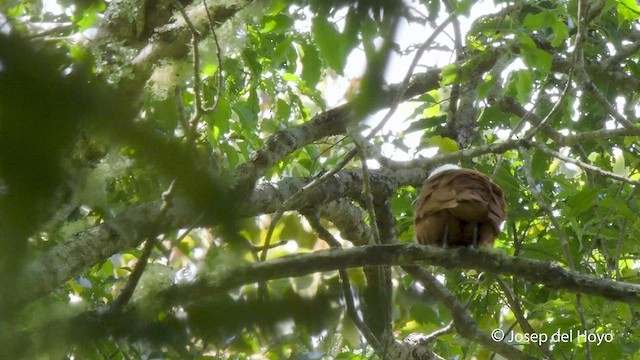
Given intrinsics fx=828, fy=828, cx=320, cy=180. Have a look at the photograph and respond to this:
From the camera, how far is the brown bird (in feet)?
6.95

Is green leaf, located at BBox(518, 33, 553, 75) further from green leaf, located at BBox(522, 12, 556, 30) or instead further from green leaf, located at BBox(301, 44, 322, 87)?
green leaf, located at BBox(301, 44, 322, 87)

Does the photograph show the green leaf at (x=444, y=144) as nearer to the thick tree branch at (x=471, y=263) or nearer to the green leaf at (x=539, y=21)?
the green leaf at (x=539, y=21)

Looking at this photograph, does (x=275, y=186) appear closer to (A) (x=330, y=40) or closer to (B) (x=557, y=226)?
(B) (x=557, y=226)

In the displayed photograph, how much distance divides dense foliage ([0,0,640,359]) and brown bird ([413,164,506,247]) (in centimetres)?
8

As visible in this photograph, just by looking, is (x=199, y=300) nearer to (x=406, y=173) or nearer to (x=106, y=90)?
(x=106, y=90)

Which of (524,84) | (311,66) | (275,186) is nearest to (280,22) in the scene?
(311,66)

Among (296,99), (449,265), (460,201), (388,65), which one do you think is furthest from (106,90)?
(296,99)

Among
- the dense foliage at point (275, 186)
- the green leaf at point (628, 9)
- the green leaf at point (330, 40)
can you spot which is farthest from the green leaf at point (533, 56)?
the green leaf at point (330, 40)

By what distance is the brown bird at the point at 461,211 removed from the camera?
212 centimetres

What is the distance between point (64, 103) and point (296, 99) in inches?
108

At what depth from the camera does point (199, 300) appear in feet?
2.16

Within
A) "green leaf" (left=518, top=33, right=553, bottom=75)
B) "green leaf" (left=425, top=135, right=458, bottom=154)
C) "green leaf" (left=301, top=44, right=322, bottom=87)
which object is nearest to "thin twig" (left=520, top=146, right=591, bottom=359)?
"green leaf" (left=518, top=33, right=553, bottom=75)

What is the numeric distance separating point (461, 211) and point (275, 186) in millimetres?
499

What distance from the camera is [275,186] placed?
2.23 metres
